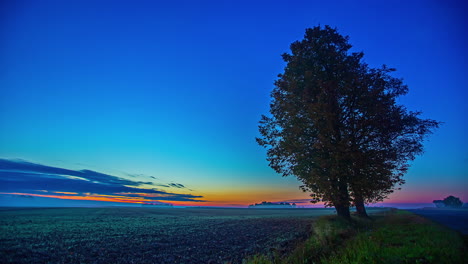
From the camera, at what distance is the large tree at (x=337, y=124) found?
1889 cm

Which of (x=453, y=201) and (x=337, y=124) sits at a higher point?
(x=337, y=124)

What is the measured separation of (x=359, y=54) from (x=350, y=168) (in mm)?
12439

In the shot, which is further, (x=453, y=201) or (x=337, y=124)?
(x=453, y=201)

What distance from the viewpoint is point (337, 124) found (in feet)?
66.1

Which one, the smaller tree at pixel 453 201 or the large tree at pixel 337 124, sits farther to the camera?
the smaller tree at pixel 453 201

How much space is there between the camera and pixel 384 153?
19969 millimetres

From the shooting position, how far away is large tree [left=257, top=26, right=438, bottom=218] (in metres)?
18.9

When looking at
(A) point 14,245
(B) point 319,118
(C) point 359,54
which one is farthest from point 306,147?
(A) point 14,245

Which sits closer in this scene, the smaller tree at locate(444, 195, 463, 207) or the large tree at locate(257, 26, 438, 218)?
the large tree at locate(257, 26, 438, 218)

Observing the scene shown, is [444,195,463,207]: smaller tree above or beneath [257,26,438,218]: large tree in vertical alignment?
beneath

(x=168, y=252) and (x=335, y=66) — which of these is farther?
(x=335, y=66)

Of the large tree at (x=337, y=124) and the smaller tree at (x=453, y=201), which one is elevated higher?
the large tree at (x=337, y=124)

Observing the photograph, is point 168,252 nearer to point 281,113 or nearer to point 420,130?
point 281,113

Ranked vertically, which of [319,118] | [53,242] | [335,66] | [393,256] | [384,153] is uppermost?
[335,66]
